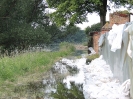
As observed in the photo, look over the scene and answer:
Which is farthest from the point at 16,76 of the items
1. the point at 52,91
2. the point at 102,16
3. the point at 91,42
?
the point at 102,16

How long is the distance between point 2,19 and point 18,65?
54.4ft

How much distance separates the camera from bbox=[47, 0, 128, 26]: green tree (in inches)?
1111

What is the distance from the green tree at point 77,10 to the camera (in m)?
28.2

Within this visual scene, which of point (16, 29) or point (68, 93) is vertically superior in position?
point (16, 29)

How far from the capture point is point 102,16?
3003 centimetres

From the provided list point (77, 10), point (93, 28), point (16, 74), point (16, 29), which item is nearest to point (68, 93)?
point (16, 74)

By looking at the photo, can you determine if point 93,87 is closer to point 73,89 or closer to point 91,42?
point 73,89

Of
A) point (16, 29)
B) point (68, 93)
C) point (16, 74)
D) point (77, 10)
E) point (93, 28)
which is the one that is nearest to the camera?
point (68, 93)

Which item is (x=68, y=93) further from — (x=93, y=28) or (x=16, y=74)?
(x=93, y=28)

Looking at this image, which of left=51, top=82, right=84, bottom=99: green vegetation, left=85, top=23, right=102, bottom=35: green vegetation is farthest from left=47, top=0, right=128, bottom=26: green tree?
left=51, top=82, right=84, bottom=99: green vegetation

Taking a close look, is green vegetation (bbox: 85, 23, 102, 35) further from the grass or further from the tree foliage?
the grass

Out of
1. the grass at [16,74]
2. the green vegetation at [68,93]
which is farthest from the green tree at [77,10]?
the green vegetation at [68,93]

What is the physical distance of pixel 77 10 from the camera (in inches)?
1133

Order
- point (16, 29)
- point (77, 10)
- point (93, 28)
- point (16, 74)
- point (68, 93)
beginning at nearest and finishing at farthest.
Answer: point (68, 93) < point (16, 74) < point (16, 29) < point (77, 10) < point (93, 28)
